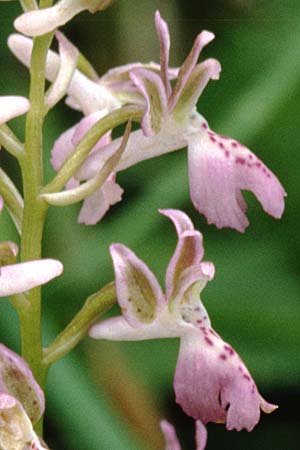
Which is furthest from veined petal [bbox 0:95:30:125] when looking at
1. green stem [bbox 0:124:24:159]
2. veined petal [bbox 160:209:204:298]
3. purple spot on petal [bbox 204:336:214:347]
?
purple spot on petal [bbox 204:336:214:347]

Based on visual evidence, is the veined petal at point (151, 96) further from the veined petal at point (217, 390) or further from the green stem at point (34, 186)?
the veined petal at point (217, 390)

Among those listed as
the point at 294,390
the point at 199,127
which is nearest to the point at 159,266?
the point at 294,390

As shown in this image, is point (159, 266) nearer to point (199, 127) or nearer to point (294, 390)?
point (294, 390)

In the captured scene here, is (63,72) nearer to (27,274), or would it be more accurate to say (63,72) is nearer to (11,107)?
(11,107)

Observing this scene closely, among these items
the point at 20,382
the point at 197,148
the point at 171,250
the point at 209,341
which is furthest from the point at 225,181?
the point at 171,250

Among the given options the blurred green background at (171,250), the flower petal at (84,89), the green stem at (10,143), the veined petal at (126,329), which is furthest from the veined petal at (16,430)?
the blurred green background at (171,250)

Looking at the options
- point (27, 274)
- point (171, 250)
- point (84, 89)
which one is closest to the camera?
point (27, 274)
